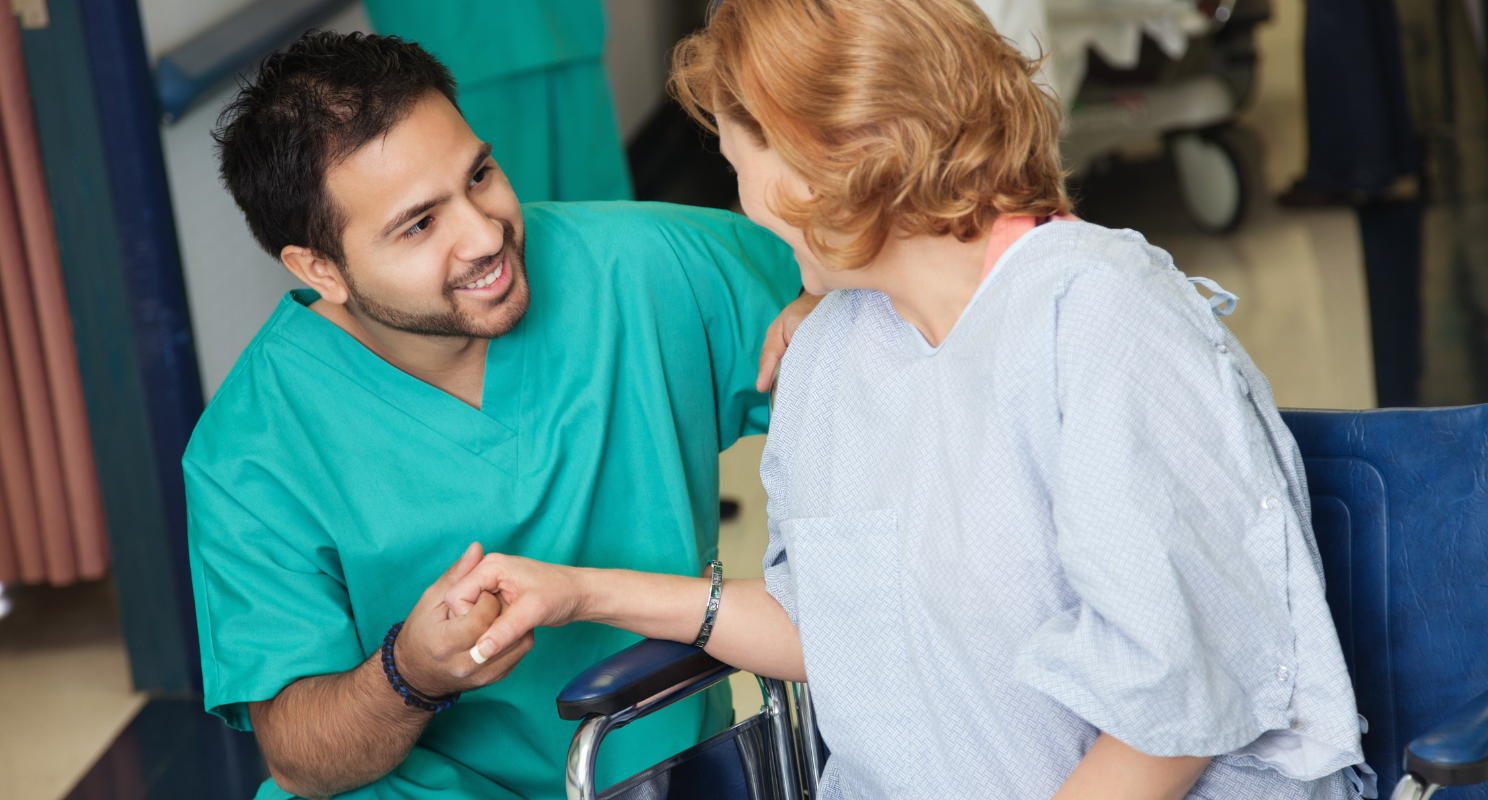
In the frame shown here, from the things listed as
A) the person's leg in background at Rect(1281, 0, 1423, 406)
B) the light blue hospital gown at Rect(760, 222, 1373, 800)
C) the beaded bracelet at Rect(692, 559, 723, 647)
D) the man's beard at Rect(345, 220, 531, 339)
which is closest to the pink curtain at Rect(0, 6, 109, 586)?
the man's beard at Rect(345, 220, 531, 339)

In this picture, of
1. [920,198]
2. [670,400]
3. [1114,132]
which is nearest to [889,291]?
[920,198]

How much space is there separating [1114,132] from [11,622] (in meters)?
3.19

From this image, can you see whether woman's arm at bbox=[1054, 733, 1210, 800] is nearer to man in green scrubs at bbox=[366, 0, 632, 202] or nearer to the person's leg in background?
man in green scrubs at bbox=[366, 0, 632, 202]

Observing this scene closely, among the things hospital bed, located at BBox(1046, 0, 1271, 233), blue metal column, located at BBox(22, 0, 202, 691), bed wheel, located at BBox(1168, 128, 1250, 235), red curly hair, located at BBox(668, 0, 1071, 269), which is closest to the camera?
red curly hair, located at BBox(668, 0, 1071, 269)

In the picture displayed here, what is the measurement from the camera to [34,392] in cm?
233

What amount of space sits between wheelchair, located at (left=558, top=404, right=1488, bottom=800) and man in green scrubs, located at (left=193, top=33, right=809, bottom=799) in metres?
0.11

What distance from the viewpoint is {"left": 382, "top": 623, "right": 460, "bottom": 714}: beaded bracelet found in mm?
1087

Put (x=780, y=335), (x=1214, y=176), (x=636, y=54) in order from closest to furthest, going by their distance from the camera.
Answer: (x=780, y=335) → (x=1214, y=176) → (x=636, y=54)

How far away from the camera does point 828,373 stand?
1.11 metres

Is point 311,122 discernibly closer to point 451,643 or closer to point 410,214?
point 410,214

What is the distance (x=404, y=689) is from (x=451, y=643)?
90 millimetres

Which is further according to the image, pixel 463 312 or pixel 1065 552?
pixel 463 312

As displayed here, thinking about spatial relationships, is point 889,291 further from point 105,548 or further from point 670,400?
point 105,548

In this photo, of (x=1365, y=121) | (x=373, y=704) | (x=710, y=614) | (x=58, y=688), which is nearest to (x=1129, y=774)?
(x=710, y=614)
